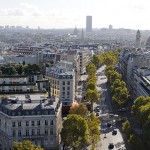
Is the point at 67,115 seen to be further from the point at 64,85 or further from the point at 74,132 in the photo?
the point at 74,132

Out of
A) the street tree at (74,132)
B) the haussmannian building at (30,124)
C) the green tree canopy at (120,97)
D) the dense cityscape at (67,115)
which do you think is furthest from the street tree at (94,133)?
the green tree canopy at (120,97)

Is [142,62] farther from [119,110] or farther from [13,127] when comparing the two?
[13,127]

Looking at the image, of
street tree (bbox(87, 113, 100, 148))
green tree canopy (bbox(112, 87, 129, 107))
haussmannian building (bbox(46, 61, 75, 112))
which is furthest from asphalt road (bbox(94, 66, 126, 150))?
haussmannian building (bbox(46, 61, 75, 112))

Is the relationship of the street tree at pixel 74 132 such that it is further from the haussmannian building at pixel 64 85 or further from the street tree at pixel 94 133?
the haussmannian building at pixel 64 85

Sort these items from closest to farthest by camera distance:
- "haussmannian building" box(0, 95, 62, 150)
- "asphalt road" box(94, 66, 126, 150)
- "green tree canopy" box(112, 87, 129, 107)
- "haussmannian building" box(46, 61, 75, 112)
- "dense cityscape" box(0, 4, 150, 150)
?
"haussmannian building" box(0, 95, 62, 150), "dense cityscape" box(0, 4, 150, 150), "asphalt road" box(94, 66, 126, 150), "green tree canopy" box(112, 87, 129, 107), "haussmannian building" box(46, 61, 75, 112)

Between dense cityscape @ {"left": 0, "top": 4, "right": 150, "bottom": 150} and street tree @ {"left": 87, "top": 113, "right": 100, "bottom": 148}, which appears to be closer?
dense cityscape @ {"left": 0, "top": 4, "right": 150, "bottom": 150}

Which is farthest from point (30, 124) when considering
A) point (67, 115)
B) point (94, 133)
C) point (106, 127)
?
point (106, 127)

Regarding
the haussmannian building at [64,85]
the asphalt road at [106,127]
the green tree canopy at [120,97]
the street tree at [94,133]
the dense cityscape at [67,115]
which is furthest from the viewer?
the haussmannian building at [64,85]

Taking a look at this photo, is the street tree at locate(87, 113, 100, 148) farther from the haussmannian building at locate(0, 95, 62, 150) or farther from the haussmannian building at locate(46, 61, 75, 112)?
the haussmannian building at locate(46, 61, 75, 112)
